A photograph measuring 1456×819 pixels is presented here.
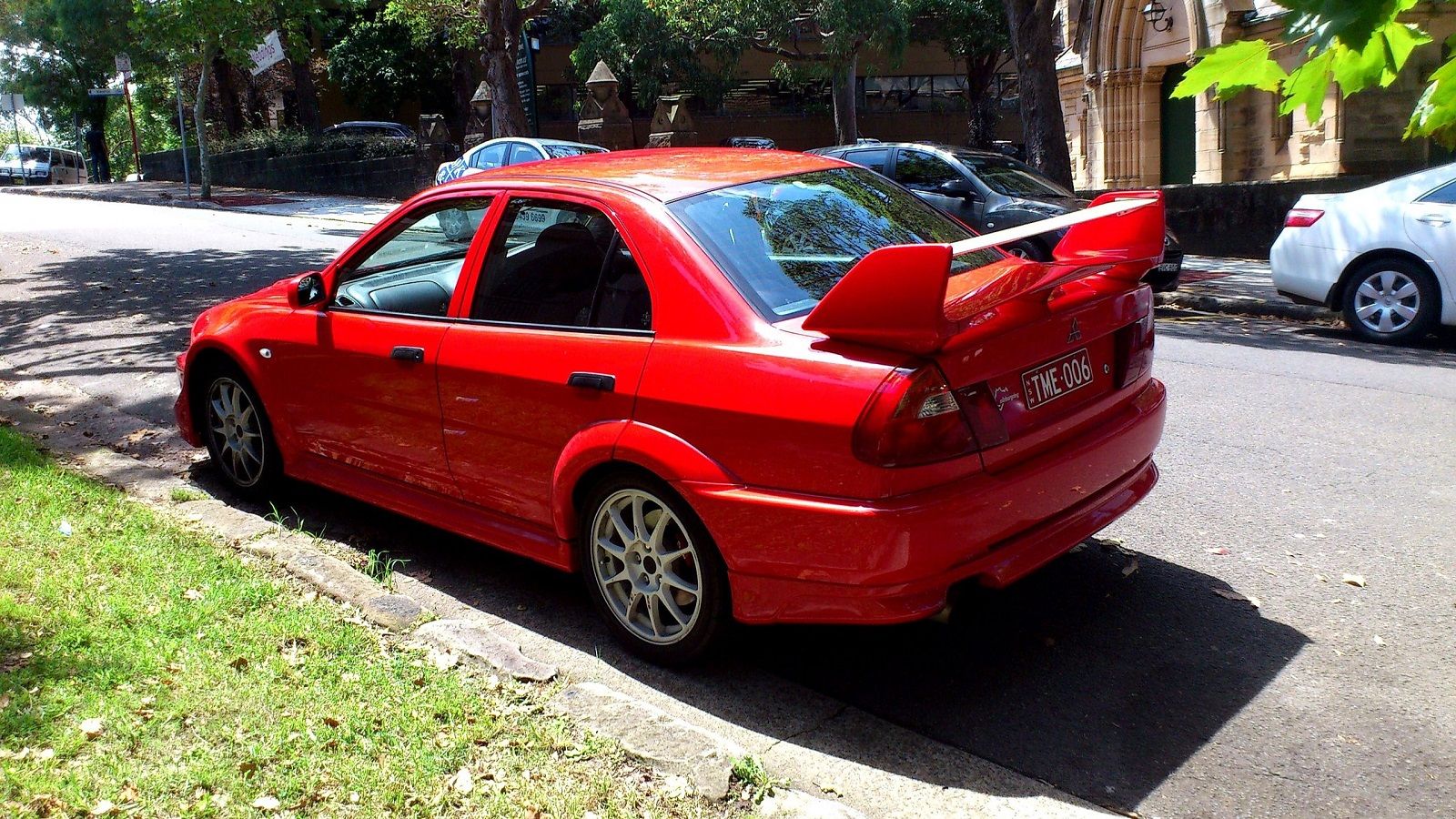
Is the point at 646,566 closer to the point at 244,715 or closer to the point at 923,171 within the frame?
the point at 244,715

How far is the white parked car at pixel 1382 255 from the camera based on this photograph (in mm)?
10117

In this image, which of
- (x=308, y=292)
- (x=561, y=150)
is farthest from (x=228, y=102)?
(x=308, y=292)

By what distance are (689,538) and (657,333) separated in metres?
0.68

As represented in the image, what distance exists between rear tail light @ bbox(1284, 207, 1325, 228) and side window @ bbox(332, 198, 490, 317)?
8.33 meters

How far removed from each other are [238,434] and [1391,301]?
916 cm

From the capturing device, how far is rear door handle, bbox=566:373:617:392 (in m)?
4.09

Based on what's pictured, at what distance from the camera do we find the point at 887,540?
11.5ft

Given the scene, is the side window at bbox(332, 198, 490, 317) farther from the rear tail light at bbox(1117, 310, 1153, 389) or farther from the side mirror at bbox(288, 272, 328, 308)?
the rear tail light at bbox(1117, 310, 1153, 389)

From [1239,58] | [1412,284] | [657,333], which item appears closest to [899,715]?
[657,333]

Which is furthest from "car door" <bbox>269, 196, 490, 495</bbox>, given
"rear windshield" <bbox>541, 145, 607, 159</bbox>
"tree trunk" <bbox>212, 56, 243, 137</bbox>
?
"tree trunk" <bbox>212, 56, 243, 137</bbox>

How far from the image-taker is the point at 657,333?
406 cm

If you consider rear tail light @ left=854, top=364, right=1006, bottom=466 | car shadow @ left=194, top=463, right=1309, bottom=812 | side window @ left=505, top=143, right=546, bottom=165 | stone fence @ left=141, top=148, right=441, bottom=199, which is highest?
stone fence @ left=141, top=148, right=441, bottom=199

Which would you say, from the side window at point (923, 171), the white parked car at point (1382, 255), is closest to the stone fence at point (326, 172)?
the side window at point (923, 171)

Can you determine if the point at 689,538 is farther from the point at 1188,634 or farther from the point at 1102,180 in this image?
the point at 1102,180
